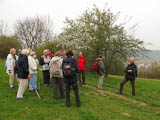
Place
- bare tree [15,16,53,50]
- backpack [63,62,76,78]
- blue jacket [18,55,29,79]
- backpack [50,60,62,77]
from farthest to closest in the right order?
bare tree [15,16,53,50] < backpack [50,60,62,77] < blue jacket [18,55,29,79] < backpack [63,62,76,78]

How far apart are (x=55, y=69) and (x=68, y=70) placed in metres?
0.90

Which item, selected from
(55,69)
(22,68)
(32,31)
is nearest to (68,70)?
(55,69)

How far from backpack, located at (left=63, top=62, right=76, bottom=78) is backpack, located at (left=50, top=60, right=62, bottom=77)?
711mm

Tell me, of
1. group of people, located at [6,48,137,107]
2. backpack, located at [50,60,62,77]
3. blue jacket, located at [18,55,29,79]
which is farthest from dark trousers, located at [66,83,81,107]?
blue jacket, located at [18,55,29,79]

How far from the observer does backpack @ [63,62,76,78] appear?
5.25 metres

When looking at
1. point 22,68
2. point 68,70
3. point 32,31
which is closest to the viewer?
point 68,70

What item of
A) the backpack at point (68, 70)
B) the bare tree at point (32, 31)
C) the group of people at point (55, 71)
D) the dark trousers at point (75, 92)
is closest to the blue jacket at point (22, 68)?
the group of people at point (55, 71)

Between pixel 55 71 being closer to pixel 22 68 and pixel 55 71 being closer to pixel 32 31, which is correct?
pixel 22 68

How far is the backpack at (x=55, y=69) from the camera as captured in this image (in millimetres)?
5934

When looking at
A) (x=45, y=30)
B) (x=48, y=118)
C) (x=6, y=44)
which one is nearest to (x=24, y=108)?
(x=48, y=118)

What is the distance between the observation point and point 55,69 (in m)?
5.93

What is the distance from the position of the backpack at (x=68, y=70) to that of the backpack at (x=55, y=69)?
71cm

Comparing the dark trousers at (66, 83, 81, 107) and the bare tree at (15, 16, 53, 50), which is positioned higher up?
the bare tree at (15, 16, 53, 50)

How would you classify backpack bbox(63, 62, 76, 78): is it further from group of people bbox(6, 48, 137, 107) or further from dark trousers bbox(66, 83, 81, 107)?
dark trousers bbox(66, 83, 81, 107)
